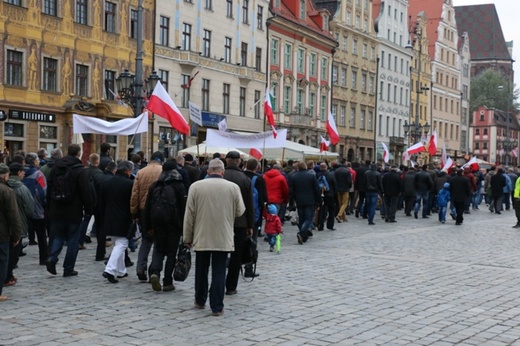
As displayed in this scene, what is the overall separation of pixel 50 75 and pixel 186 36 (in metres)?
11.2

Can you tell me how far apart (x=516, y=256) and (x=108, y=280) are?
28.2 ft

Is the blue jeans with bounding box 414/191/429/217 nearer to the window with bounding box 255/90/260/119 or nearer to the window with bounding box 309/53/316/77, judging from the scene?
the window with bounding box 255/90/260/119

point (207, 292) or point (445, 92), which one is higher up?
point (445, 92)

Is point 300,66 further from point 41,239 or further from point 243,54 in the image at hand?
point 41,239

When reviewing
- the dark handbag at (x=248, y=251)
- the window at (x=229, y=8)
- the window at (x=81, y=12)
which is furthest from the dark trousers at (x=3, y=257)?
the window at (x=229, y=8)

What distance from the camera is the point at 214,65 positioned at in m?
45.0

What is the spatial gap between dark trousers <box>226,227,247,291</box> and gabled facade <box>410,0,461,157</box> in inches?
3022

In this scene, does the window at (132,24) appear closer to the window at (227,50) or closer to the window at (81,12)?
the window at (81,12)

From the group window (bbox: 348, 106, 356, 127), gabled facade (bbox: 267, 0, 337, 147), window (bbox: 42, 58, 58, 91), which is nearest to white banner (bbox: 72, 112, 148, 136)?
window (bbox: 42, 58, 58, 91)

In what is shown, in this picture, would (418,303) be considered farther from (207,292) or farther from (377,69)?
(377,69)

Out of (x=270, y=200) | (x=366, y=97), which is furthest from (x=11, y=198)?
(x=366, y=97)

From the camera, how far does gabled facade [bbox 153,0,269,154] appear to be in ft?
134

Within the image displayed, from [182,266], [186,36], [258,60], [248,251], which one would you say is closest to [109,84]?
[186,36]

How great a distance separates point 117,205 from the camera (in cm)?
1122
